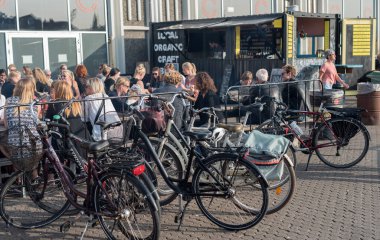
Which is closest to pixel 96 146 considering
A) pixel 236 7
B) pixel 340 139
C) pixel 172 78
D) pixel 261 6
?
pixel 172 78

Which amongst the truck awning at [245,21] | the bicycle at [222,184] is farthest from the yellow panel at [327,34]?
the bicycle at [222,184]

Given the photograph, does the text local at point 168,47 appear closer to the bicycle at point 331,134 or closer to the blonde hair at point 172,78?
the blonde hair at point 172,78

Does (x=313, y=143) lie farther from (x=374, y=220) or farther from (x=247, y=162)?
(x=247, y=162)

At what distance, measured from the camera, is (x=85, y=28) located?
55.1 ft

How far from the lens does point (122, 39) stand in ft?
58.0

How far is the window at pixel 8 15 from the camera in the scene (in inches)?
579

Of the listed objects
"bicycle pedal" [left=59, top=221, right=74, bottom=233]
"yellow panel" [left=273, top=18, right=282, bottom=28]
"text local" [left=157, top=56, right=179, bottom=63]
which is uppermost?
"yellow panel" [left=273, top=18, right=282, bottom=28]

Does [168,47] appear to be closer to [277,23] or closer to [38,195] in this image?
[277,23]

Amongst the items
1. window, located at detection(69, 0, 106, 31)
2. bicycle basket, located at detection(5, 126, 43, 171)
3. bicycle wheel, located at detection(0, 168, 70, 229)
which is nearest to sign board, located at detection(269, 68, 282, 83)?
window, located at detection(69, 0, 106, 31)

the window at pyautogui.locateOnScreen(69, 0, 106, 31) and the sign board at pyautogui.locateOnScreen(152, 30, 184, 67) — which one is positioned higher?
the window at pyautogui.locateOnScreen(69, 0, 106, 31)

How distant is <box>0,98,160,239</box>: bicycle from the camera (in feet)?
15.7

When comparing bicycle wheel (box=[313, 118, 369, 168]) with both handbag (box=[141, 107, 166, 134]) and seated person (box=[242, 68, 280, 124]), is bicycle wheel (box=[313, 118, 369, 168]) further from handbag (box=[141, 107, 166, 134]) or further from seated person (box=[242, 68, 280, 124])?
handbag (box=[141, 107, 166, 134])

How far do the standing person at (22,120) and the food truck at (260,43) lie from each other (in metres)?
8.02

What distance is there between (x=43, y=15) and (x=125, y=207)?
12.0 metres
